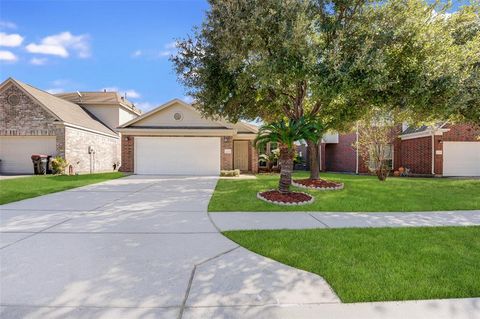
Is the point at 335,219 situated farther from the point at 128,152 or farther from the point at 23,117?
the point at 23,117

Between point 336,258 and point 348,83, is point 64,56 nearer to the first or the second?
point 348,83

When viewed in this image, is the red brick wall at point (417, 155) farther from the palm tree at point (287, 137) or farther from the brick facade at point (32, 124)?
the brick facade at point (32, 124)

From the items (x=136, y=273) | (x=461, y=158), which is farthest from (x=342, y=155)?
(x=136, y=273)

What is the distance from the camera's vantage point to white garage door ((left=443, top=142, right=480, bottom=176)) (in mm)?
18109

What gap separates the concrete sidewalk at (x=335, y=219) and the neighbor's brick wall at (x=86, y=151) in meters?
15.0

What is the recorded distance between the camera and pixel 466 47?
9203mm

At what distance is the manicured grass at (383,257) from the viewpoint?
10.1ft

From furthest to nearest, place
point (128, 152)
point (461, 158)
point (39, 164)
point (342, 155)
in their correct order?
point (342, 155)
point (461, 158)
point (128, 152)
point (39, 164)

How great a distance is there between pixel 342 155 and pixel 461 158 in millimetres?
7616

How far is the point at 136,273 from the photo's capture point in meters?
3.50

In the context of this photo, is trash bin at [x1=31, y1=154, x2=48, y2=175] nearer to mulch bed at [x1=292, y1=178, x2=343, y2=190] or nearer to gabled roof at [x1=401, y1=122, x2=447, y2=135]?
mulch bed at [x1=292, y1=178, x2=343, y2=190]

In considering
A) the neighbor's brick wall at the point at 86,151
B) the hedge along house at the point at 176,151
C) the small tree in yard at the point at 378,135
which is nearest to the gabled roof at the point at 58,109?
the neighbor's brick wall at the point at 86,151

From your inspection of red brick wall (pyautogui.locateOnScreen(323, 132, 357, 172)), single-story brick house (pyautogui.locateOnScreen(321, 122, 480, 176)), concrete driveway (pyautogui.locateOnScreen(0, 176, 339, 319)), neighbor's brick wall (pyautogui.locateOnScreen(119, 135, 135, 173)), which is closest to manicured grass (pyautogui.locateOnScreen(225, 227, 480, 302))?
concrete driveway (pyautogui.locateOnScreen(0, 176, 339, 319))

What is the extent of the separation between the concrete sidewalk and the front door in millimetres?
13295
